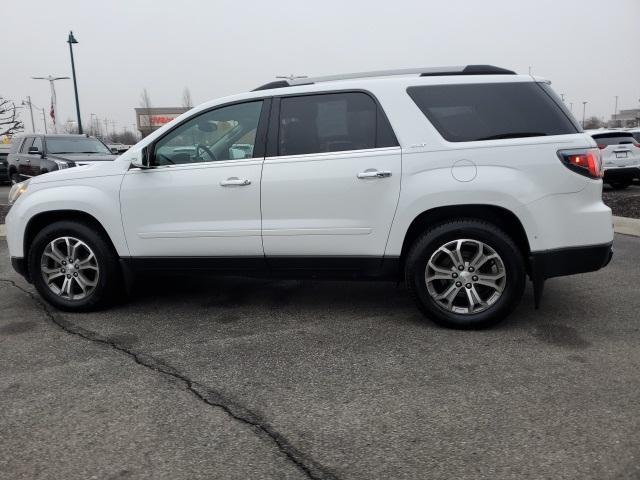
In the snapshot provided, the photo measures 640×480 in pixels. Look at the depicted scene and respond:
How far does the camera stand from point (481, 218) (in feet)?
13.2

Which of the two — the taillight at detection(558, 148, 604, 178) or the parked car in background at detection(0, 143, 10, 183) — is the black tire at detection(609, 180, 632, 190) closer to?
the taillight at detection(558, 148, 604, 178)

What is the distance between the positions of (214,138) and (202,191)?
471 mm

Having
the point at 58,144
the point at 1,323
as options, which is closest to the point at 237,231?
the point at 1,323

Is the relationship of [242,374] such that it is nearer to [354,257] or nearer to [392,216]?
[354,257]

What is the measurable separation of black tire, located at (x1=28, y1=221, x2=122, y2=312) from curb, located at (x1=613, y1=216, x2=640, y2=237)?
721cm

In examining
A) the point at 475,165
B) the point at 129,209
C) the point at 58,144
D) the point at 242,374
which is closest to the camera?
the point at 242,374

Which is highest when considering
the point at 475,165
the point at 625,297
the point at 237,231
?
the point at 475,165

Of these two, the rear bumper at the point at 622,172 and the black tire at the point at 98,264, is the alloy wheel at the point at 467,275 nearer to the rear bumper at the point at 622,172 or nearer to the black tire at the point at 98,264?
the black tire at the point at 98,264

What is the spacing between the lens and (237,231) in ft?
14.2

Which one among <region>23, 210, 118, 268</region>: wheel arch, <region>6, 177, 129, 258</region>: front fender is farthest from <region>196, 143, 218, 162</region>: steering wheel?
<region>23, 210, 118, 268</region>: wheel arch

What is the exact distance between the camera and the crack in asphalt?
242 cm

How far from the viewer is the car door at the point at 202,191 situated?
169 inches

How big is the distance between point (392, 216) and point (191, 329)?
183cm

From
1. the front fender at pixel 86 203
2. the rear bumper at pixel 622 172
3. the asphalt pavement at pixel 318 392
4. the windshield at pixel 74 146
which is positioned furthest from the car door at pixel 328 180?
the rear bumper at pixel 622 172
